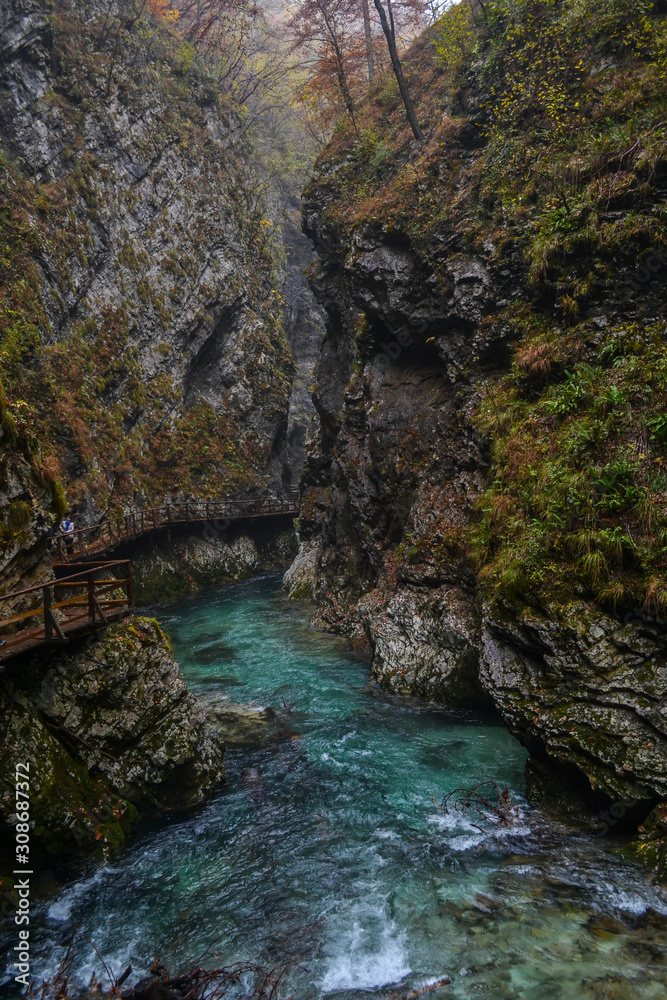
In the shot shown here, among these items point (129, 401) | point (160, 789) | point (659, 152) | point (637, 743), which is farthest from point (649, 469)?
point (129, 401)

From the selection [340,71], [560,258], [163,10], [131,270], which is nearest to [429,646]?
[560,258]

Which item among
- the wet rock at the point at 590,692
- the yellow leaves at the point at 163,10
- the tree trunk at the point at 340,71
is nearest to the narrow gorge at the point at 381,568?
the wet rock at the point at 590,692

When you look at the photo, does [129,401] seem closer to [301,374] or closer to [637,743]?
[301,374]

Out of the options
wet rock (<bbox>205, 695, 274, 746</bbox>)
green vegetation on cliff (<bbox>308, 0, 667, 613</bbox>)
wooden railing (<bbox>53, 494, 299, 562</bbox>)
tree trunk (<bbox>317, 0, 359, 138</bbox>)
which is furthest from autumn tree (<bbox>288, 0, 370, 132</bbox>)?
wet rock (<bbox>205, 695, 274, 746</bbox>)

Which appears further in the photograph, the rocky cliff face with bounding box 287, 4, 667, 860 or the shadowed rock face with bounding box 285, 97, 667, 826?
the rocky cliff face with bounding box 287, 4, 667, 860

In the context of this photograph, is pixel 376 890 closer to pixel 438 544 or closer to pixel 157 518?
pixel 438 544

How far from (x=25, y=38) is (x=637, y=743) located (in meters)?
32.2

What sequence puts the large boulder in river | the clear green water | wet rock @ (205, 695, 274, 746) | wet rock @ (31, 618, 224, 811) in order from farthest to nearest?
wet rock @ (205, 695, 274, 746) → wet rock @ (31, 618, 224, 811) → the large boulder in river → the clear green water

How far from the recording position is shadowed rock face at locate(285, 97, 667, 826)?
7227 millimetres

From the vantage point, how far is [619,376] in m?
9.59

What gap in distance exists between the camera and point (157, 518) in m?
24.2

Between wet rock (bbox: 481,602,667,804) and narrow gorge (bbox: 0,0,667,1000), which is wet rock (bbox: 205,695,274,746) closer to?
narrow gorge (bbox: 0,0,667,1000)

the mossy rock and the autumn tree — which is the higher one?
the autumn tree

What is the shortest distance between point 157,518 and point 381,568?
1253 centimetres
